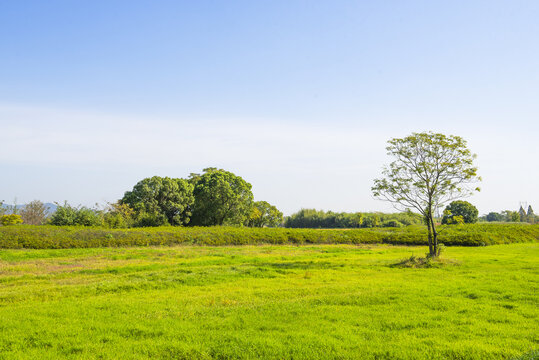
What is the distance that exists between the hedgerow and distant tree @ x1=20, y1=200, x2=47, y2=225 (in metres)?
27.8

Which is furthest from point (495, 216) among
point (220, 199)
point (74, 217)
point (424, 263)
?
point (74, 217)

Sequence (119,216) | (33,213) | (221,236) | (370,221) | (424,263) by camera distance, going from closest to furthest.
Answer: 1. (424,263)
2. (221,236)
3. (119,216)
4. (33,213)
5. (370,221)

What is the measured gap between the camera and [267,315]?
9398mm

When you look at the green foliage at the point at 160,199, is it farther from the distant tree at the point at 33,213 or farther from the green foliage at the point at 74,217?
the distant tree at the point at 33,213

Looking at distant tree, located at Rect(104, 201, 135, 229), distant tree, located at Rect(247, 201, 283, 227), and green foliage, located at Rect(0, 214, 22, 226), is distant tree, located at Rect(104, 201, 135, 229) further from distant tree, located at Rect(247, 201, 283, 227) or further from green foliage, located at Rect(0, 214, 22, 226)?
distant tree, located at Rect(247, 201, 283, 227)

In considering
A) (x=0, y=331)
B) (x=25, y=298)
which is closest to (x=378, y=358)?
(x=0, y=331)

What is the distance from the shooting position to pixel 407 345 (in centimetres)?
725

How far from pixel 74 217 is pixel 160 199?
14.4 meters

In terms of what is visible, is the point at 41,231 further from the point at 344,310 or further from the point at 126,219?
the point at 344,310

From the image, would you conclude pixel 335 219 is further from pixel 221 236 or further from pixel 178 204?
pixel 221 236

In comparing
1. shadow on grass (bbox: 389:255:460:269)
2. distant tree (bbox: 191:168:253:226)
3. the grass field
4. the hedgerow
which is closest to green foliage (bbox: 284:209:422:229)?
distant tree (bbox: 191:168:253:226)

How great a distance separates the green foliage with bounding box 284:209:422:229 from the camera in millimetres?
88000

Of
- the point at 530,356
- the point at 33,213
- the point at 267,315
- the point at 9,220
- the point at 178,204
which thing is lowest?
the point at 267,315

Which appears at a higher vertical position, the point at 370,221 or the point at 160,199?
the point at 160,199
